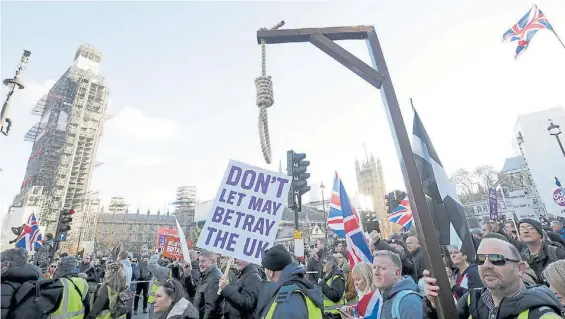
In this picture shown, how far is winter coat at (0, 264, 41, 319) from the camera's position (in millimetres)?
3771

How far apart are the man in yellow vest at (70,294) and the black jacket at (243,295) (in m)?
2.23

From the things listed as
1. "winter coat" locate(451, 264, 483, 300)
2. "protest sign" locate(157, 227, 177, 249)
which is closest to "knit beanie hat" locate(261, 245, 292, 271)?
"winter coat" locate(451, 264, 483, 300)

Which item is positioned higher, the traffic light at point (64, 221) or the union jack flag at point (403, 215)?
the traffic light at point (64, 221)

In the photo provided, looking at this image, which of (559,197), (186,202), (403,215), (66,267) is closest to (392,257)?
(66,267)

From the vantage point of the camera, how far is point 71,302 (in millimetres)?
4414

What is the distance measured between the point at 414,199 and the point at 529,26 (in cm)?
1250

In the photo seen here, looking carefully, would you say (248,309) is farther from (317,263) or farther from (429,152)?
(317,263)

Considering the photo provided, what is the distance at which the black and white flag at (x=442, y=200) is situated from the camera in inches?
99.9

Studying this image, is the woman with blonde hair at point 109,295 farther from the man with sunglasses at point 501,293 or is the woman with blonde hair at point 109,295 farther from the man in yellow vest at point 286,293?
the man with sunglasses at point 501,293

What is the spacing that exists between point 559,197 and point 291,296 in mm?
13886

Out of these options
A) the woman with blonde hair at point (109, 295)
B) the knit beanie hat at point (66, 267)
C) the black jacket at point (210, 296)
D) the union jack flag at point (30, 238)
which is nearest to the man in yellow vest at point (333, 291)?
the black jacket at point (210, 296)

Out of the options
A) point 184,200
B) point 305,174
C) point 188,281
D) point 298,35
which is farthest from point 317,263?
point 184,200

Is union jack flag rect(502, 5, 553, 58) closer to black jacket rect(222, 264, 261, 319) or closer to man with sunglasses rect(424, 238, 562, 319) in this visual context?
man with sunglasses rect(424, 238, 562, 319)

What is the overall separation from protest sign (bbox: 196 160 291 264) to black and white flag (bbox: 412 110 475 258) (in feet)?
5.91
